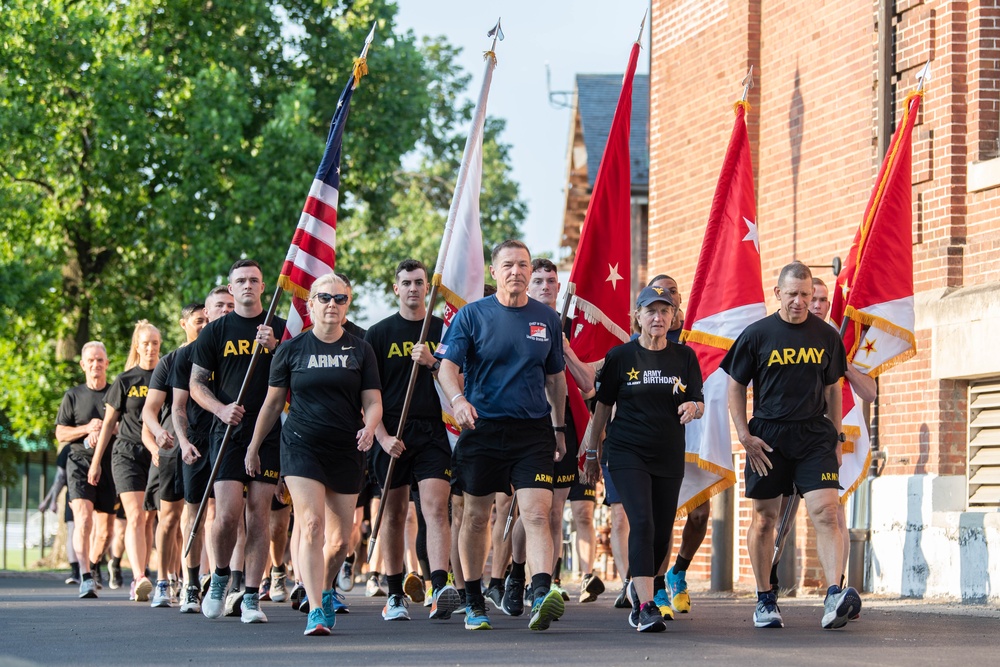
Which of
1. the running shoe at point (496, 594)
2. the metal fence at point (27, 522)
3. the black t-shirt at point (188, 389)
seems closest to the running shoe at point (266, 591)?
the running shoe at point (496, 594)

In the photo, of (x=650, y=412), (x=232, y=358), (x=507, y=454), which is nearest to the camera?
(x=507, y=454)

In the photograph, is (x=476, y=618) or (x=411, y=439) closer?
(x=476, y=618)

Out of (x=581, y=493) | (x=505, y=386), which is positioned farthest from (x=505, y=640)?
(x=581, y=493)

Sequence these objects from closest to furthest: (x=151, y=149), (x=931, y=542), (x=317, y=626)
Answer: (x=317, y=626) → (x=931, y=542) → (x=151, y=149)

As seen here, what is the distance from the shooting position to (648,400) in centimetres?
1005

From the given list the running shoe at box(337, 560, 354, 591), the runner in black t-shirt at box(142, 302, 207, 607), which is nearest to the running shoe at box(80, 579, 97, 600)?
the runner in black t-shirt at box(142, 302, 207, 607)

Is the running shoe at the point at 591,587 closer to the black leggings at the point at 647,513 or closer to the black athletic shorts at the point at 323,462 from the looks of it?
the black leggings at the point at 647,513

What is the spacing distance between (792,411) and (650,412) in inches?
34.4

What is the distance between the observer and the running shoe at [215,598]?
35.9 feet

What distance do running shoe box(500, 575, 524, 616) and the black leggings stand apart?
1076mm

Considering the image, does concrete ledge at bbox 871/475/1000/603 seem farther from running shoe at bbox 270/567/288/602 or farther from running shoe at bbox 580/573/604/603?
running shoe at bbox 270/567/288/602

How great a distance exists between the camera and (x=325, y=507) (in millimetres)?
9898

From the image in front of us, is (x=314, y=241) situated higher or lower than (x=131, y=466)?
higher

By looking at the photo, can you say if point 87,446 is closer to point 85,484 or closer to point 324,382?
point 85,484
